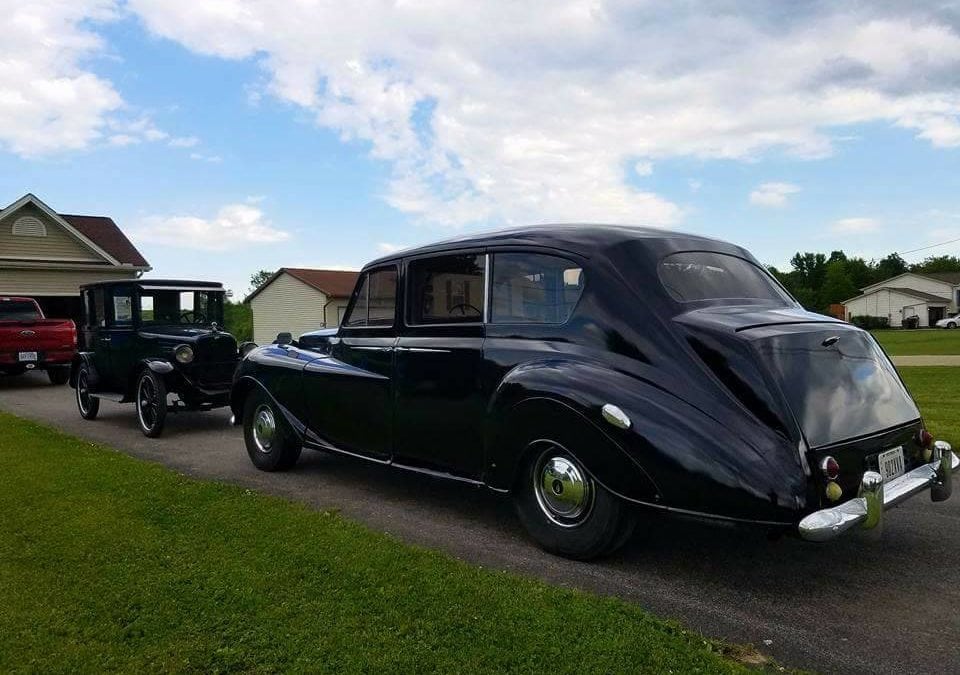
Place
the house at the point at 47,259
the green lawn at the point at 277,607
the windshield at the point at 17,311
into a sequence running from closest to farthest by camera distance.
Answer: the green lawn at the point at 277,607 < the windshield at the point at 17,311 < the house at the point at 47,259

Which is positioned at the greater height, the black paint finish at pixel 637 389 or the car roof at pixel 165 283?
the car roof at pixel 165 283

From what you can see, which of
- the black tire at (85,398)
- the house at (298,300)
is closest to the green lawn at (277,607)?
the black tire at (85,398)

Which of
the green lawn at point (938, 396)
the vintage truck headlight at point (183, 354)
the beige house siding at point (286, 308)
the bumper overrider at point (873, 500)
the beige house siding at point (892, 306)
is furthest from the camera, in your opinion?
the beige house siding at point (892, 306)

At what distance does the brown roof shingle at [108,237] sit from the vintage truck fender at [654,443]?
27.9 meters

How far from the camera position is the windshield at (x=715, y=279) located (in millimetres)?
4641

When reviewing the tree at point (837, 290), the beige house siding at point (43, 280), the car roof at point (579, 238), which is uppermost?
the tree at point (837, 290)

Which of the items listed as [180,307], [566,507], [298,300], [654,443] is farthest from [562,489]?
[298,300]

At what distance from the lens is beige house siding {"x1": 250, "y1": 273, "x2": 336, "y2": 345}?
4322cm

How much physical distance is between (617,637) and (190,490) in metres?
4.08

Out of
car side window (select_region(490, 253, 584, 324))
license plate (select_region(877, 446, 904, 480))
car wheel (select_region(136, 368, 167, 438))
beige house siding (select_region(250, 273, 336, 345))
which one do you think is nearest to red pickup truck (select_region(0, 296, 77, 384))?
car wheel (select_region(136, 368, 167, 438))

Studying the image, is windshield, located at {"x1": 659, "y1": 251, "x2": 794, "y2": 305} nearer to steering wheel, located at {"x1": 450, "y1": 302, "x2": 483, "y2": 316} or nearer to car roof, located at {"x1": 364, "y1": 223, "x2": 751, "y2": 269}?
car roof, located at {"x1": 364, "y1": 223, "x2": 751, "y2": 269}

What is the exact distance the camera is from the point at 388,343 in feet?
18.9

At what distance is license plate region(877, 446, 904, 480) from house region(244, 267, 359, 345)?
37568mm

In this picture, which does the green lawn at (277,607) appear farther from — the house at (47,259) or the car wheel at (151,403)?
the house at (47,259)
